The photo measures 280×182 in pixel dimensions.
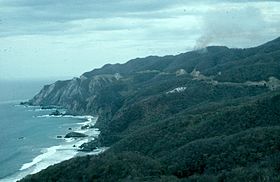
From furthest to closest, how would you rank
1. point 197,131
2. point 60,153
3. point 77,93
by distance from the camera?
1. point 77,93
2. point 60,153
3. point 197,131

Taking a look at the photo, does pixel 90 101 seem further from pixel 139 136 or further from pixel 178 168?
pixel 178 168

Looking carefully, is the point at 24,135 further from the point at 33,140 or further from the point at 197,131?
the point at 197,131

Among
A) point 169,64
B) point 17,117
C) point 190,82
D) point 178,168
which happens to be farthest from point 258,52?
point 178,168

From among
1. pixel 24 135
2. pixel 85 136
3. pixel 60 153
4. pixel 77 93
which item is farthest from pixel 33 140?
pixel 77 93

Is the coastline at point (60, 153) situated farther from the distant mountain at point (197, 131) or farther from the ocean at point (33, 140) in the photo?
the distant mountain at point (197, 131)

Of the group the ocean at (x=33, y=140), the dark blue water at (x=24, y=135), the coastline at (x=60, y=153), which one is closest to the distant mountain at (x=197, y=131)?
the coastline at (x=60, y=153)
